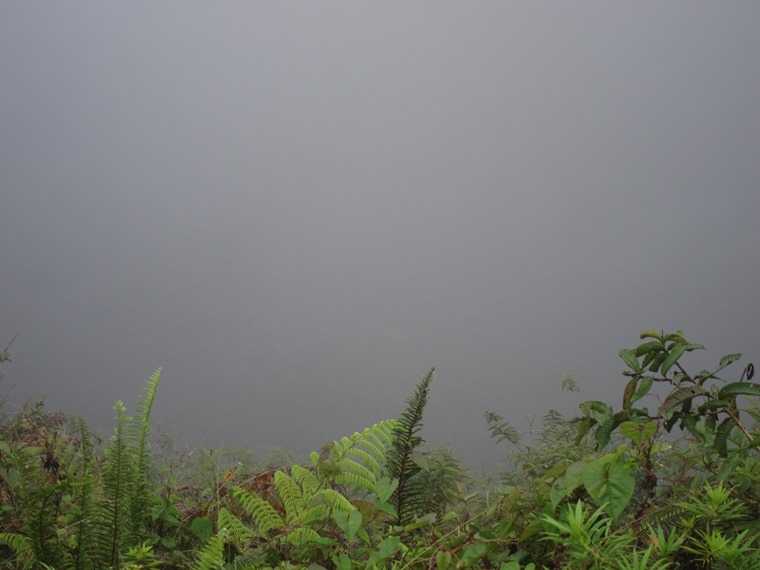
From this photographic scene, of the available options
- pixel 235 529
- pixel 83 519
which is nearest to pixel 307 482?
pixel 235 529

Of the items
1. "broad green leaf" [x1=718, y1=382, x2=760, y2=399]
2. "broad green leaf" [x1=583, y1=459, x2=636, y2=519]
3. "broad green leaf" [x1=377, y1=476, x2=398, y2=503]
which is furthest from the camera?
"broad green leaf" [x1=377, y1=476, x2=398, y2=503]

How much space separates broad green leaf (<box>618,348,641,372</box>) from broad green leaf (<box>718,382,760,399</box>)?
0.11 m

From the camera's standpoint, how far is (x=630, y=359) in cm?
78

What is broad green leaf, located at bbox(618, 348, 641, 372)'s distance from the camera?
2.53 ft

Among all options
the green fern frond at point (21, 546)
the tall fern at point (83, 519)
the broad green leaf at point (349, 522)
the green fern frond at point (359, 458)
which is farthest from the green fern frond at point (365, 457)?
the green fern frond at point (21, 546)

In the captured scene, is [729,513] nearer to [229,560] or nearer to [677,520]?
[677,520]

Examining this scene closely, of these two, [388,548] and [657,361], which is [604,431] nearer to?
[657,361]

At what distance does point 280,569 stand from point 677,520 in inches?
20.1

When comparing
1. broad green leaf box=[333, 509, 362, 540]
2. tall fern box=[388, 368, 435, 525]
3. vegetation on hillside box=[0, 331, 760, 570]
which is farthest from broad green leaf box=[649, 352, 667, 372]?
broad green leaf box=[333, 509, 362, 540]

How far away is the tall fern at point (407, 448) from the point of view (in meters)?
0.99

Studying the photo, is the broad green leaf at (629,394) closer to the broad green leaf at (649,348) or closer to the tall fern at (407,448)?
the broad green leaf at (649,348)

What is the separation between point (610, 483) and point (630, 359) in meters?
0.24

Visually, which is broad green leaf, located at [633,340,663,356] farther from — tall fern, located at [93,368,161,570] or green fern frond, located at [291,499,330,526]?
tall fern, located at [93,368,161,570]

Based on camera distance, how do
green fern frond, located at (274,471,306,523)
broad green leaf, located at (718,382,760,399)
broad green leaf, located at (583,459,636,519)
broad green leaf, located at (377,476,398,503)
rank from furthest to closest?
green fern frond, located at (274,471,306,523) < broad green leaf, located at (377,476,398,503) < broad green leaf, located at (718,382,760,399) < broad green leaf, located at (583,459,636,519)
